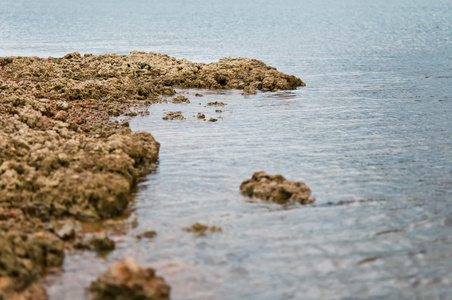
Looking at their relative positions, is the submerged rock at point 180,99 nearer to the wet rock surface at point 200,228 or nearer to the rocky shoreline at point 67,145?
the rocky shoreline at point 67,145

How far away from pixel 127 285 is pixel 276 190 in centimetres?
502

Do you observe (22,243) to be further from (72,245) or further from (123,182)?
(123,182)

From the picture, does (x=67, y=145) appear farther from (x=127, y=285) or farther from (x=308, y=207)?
(x=127, y=285)

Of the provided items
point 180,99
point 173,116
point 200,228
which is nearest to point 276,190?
point 200,228

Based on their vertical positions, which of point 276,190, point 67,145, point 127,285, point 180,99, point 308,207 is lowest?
point 127,285

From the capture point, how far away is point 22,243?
8.72 metres

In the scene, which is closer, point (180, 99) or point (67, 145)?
point (67, 145)

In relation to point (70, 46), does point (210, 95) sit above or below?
below

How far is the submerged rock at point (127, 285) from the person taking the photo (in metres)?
7.67

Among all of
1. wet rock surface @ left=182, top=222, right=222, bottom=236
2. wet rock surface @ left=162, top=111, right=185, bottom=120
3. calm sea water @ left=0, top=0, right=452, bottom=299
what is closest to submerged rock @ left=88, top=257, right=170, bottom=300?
calm sea water @ left=0, top=0, right=452, bottom=299

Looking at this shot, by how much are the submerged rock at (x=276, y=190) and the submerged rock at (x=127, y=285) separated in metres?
4.30

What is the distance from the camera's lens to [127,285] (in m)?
7.64

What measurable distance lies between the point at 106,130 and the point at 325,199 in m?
7.82

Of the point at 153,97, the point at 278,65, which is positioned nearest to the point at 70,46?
the point at 278,65
